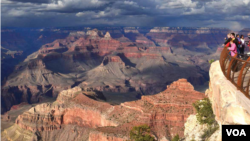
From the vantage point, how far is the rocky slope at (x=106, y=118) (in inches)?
2431

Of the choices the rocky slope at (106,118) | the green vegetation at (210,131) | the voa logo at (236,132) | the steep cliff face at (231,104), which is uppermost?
the steep cliff face at (231,104)

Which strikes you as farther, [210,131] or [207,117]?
[207,117]

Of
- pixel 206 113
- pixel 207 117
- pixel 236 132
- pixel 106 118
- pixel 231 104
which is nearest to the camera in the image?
pixel 236 132

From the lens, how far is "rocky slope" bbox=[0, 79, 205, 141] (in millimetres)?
61750

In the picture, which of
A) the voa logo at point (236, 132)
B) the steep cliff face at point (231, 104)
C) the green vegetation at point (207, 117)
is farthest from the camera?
the green vegetation at point (207, 117)

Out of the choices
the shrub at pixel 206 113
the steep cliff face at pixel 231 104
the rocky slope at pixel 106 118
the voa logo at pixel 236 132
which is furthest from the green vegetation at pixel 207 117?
the rocky slope at pixel 106 118

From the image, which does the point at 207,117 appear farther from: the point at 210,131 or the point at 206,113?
the point at 210,131

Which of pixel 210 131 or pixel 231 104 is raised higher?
pixel 231 104

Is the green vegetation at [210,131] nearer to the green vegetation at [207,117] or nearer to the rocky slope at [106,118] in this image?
the green vegetation at [207,117]

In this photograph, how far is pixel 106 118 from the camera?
7188 cm

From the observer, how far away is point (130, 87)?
199m

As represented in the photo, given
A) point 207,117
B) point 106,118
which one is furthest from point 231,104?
point 106,118

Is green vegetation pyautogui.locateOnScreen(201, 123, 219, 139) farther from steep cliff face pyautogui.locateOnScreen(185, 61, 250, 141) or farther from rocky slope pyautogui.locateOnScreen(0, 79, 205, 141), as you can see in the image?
rocky slope pyautogui.locateOnScreen(0, 79, 205, 141)

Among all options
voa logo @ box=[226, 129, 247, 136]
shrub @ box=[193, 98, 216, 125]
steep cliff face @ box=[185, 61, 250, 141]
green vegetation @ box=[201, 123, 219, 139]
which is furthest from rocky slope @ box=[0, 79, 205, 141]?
voa logo @ box=[226, 129, 247, 136]
